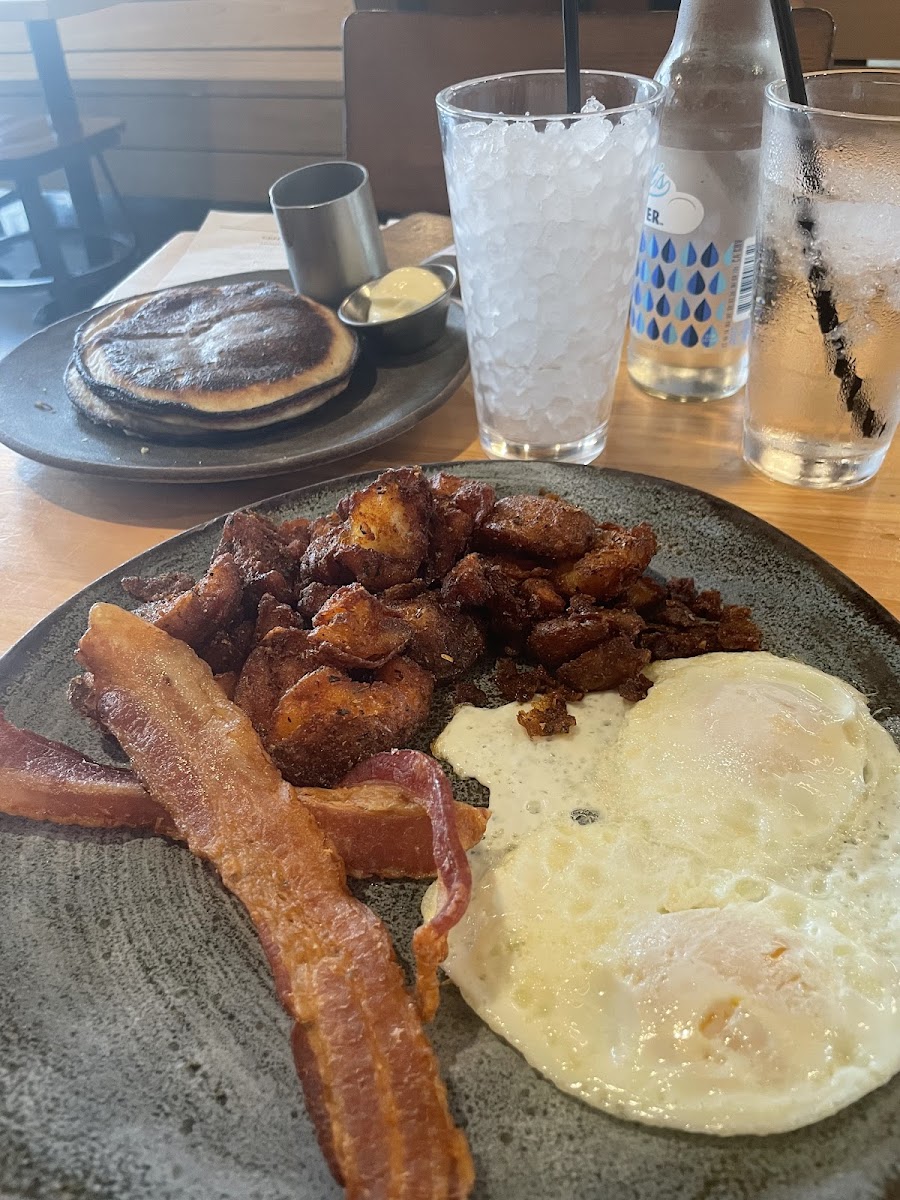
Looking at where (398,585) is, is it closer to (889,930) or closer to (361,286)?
(889,930)

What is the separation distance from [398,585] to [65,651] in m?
0.57

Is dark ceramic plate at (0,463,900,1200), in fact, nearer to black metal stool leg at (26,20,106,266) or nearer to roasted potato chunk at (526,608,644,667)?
roasted potato chunk at (526,608,644,667)

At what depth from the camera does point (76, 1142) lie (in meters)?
0.86

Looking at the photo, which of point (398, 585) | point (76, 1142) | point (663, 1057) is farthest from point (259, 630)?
point (663, 1057)

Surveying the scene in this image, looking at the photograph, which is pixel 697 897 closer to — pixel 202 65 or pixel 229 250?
pixel 229 250

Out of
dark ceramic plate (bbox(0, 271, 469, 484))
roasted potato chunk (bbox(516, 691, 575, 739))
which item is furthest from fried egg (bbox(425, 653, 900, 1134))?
dark ceramic plate (bbox(0, 271, 469, 484))

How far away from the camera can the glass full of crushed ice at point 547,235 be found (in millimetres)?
1604

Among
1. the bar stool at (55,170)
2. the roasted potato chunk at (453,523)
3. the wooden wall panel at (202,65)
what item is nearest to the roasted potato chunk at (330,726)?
the roasted potato chunk at (453,523)

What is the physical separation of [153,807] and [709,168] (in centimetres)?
165

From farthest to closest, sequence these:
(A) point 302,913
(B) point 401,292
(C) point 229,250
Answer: (C) point 229,250, (B) point 401,292, (A) point 302,913

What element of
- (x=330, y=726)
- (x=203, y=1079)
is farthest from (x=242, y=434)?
(x=203, y=1079)

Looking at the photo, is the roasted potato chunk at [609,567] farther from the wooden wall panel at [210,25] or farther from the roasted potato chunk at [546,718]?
the wooden wall panel at [210,25]

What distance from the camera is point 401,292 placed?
2.46m

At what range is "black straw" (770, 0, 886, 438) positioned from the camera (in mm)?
1491
